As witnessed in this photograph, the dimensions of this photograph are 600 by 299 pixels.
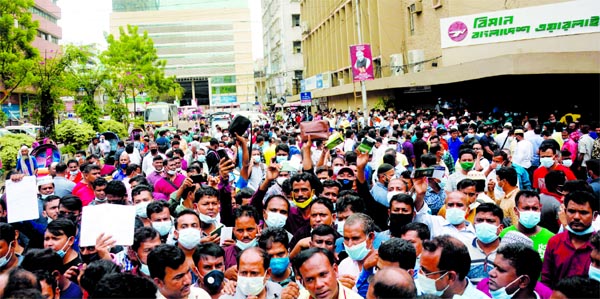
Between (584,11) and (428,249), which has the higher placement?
(584,11)

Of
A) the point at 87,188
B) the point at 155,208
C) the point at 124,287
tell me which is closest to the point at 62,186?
the point at 87,188

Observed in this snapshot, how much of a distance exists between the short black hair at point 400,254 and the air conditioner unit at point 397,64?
2874cm

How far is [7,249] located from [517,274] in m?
4.24

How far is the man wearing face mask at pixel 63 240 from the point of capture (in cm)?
530

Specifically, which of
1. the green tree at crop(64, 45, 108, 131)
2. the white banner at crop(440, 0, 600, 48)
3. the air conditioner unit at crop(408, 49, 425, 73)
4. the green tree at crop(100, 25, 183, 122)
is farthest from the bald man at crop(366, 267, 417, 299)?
the green tree at crop(100, 25, 183, 122)

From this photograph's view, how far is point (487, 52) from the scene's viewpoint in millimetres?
22078

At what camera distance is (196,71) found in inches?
4171

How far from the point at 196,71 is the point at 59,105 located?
82.8 m

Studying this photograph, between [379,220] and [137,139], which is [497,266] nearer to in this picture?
[379,220]

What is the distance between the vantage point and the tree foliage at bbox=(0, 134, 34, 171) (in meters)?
17.3

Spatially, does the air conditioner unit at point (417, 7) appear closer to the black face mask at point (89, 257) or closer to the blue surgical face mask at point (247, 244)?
the blue surgical face mask at point (247, 244)

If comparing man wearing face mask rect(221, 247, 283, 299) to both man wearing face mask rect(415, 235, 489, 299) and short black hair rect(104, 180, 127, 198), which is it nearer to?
man wearing face mask rect(415, 235, 489, 299)

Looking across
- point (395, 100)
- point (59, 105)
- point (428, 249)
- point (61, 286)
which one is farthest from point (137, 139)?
point (395, 100)

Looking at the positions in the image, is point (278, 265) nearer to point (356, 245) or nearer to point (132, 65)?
point (356, 245)
